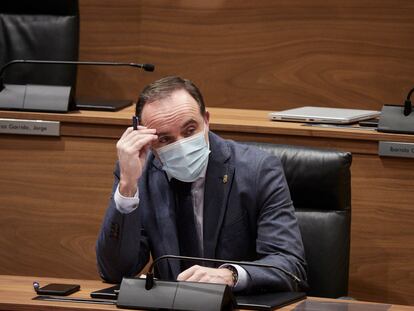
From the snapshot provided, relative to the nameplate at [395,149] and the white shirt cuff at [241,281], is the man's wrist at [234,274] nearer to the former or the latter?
the white shirt cuff at [241,281]

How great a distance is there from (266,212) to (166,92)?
384 millimetres

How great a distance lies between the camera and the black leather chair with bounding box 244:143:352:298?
2598mm

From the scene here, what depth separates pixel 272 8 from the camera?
3.99 metres

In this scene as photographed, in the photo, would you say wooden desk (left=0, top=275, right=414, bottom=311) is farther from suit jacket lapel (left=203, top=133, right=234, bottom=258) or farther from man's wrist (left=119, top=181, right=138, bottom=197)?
suit jacket lapel (left=203, top=133, right=234, bottom=258)

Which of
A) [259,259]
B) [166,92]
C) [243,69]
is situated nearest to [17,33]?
[243,69]

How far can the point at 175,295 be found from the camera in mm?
2002

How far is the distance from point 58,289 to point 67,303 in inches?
4.4

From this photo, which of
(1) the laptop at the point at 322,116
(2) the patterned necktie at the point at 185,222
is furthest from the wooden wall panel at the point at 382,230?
(2) the patterned necktie at the point at 185,222

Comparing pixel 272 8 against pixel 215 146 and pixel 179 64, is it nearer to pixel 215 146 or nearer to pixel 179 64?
pixel 179 64

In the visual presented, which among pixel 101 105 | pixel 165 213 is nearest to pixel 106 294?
pixel 165 213

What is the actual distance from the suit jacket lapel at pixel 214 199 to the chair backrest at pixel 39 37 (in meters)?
1.55

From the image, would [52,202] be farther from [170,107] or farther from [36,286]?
[36,286]

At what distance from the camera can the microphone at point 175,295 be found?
1.97 metres

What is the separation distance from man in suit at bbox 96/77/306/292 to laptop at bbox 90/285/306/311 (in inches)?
6.1
